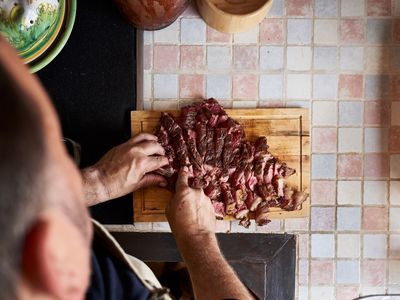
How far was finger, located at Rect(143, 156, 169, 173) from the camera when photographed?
1539 mm

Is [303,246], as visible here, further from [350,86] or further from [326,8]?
[326,8]

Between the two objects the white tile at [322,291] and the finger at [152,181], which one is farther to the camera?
the white tile at [322,291]

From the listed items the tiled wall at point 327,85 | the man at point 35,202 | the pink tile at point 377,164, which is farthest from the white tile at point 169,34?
the man at point 35,202

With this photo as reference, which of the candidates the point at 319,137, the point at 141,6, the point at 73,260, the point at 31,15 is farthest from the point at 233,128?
the point at 73,260

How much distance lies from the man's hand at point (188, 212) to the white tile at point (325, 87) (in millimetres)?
441

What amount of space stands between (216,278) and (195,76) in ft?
2.02

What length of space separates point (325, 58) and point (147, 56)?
0.50 meters

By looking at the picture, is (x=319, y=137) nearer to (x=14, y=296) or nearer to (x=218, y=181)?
(x=218, y=181)

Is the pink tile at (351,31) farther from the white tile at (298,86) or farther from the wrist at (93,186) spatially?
the wrist at (93,186)

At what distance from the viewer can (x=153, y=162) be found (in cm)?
154

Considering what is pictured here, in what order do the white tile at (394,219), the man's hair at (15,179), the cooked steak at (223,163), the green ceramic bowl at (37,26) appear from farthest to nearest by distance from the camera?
the white tile at (394,219)
the cooked steak at (223,163)
the green ceramic bowl at (37,26)
the man's hair at (15,179)

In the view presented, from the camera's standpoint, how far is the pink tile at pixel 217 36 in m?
1.63

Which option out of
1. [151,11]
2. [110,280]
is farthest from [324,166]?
[110,280]

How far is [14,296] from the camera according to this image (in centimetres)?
58
